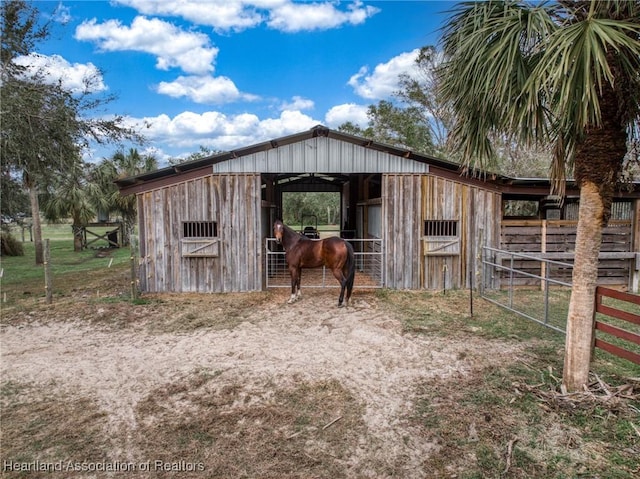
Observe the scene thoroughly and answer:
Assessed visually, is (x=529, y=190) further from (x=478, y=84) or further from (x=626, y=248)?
(x=478, y=84)

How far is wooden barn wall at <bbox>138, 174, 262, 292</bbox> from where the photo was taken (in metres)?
8.86

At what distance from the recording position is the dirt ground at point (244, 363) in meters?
3.26

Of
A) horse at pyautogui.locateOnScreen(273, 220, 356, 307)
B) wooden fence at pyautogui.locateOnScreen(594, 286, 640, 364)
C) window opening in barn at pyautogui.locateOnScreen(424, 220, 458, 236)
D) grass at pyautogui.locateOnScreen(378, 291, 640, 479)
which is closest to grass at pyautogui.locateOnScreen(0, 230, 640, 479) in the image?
grass at pyautogui.locateOnScreen(378, 291, 640, 479)

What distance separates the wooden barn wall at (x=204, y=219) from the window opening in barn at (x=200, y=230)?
173mm

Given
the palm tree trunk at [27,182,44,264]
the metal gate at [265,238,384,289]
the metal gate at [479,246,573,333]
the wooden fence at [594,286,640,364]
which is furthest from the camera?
the palm tree trunk at [27,182,44,264]

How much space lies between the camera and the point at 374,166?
9008 millimetres

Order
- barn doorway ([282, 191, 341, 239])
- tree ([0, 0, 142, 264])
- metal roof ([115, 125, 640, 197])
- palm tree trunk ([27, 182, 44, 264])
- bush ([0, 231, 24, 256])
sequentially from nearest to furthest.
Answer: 1. tree ([0, 0, 142, 264])
2. metal roof ([115, 125, 640, 197])
3. palm tree trunk ([27, 182, 44, 264])
4. bush ([0, 231, 24, 256])
5. barn doorway ([282, 191, 341, 239])

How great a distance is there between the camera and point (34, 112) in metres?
7.41

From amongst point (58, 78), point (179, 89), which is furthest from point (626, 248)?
point (179, 89)

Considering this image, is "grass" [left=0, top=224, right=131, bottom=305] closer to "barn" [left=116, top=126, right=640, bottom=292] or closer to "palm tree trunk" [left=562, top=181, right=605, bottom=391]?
"barn" [left=116, top=126, right=640, bottom=292]

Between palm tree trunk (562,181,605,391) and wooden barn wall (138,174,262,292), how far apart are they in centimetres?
663

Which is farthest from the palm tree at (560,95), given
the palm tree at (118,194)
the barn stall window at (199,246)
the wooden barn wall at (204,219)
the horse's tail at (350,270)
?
the palm tree at (118,194)

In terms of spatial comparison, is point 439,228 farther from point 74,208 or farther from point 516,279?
point 74,208

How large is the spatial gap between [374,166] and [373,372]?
223 inches
